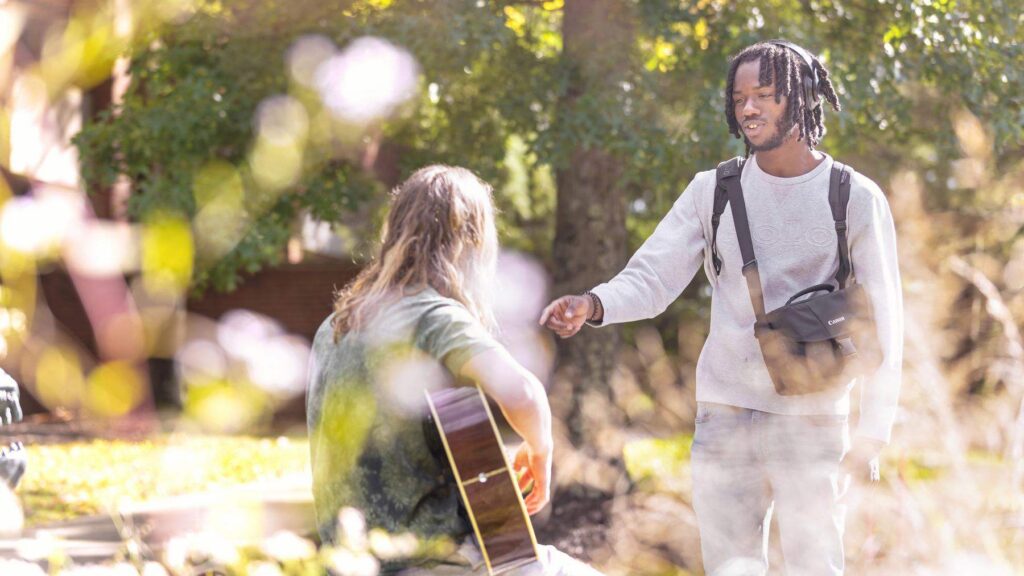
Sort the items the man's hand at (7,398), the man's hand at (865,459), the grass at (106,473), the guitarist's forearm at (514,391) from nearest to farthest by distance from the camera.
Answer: the guitarist's forearm at (514,391)
the man's hand at (7,398)
the man's hand at (865,459)
the grass at (106,473)

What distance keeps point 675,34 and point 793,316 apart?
4085 mm

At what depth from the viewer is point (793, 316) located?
9.88 ft

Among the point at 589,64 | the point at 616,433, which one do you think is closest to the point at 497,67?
the point at 589,64

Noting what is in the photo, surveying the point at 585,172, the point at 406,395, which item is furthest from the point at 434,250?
the point at 585,172

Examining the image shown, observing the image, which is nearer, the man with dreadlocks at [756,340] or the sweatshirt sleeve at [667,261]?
the man with dreadlocks at [756,340]

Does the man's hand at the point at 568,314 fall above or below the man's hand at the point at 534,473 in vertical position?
above

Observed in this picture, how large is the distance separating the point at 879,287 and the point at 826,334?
20 centimetres

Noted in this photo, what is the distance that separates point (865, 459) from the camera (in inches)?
115

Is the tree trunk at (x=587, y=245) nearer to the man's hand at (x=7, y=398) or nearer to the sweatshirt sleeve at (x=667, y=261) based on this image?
the sweatshirt sleeve at (x=667, y=261)

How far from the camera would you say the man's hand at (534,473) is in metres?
2.49

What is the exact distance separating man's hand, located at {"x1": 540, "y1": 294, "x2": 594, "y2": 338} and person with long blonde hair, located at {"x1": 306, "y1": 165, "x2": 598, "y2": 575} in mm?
636

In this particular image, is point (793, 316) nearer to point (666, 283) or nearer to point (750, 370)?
point (750, 370)

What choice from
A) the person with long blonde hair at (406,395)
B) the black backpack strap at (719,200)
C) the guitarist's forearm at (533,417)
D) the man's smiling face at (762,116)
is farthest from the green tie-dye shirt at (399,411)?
the man's smiling face at (762,116)

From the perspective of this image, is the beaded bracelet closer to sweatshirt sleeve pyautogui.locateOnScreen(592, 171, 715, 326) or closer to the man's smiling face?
sweatshirt sleeve pyautogui.locateOnScreen(592, 171, 715, 326)
